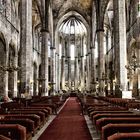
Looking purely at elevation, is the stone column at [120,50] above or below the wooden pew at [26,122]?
above

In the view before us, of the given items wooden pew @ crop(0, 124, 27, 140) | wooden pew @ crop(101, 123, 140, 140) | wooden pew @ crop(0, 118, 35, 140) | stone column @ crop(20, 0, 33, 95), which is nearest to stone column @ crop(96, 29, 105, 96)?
stone column @ crop(20, 0, 33, 95)

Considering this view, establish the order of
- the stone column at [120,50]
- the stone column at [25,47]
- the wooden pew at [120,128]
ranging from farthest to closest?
the stone column at [25,47]
the stone column at [120,50]
the wooden pew at [120,128]

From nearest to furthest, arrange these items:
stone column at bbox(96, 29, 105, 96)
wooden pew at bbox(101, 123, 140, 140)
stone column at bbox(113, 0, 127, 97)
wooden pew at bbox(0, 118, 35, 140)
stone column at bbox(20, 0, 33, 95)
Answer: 1. wooden pew at bbox(101, 123, 140, 140)
2. wooden pew at bbox(0, 118, 35, 140)
3. stone column at bbox(113, 0, 127, 97)
4. stone column at bbox(20, 0, 33, 95)
5. stone column at bbox(96, 29, 105, 96)

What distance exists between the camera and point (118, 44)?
25312 mm

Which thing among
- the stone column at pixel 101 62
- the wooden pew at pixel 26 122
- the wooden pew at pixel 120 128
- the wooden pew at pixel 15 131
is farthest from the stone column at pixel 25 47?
the stone column at pixel 101 62

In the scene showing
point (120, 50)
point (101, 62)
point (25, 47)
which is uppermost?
point (101, 62)

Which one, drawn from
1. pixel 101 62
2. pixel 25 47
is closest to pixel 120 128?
pixel 25 47

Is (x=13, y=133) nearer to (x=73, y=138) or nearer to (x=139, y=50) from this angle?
(x=73, y=138)

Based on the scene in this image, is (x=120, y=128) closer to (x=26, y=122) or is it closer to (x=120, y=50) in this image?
(x=26, y=122)

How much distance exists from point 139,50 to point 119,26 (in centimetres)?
1076

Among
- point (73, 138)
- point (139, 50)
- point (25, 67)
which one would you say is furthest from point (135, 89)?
point (73, 138)

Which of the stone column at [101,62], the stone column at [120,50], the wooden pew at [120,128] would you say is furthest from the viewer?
the stone column at [101,62]

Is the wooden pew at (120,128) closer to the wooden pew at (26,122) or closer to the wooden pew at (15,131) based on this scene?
the wooden pew at (15,131)

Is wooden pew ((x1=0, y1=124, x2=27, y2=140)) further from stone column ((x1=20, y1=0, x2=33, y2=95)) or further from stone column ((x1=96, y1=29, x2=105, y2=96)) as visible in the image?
stone column ((x1=96, y1=29, x2=105, y2=96))
